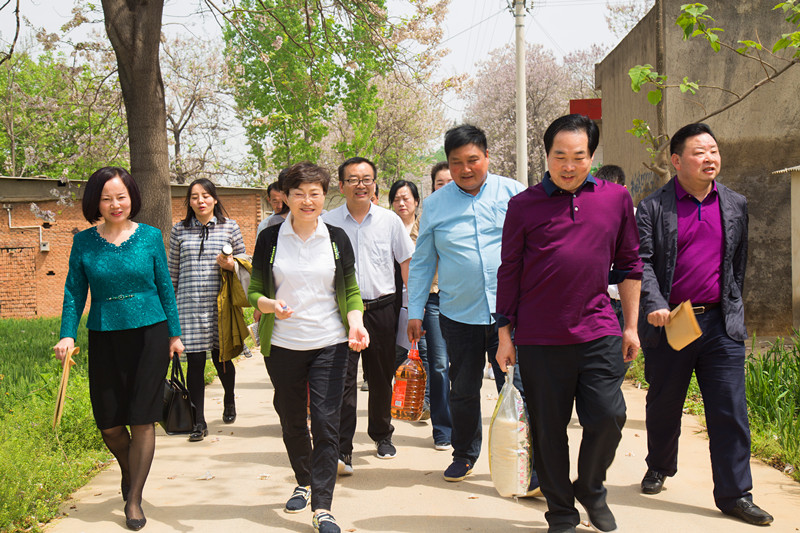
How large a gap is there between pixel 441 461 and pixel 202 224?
10.1 feet

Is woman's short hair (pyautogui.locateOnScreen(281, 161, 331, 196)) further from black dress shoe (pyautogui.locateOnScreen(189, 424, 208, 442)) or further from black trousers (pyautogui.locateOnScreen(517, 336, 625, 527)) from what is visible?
black dress shoe (pyautogui.locateOnScreen(189, 424, 208, 442))

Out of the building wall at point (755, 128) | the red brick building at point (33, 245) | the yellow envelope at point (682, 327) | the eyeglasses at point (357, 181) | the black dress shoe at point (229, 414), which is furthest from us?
the red brick building at point (33, 245)

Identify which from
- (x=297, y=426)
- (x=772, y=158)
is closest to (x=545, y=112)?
(x=772, y=158)

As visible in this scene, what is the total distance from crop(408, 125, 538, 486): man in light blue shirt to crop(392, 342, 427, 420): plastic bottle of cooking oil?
0.55m

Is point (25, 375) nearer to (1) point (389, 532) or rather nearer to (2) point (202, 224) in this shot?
(2) point (202, 224)

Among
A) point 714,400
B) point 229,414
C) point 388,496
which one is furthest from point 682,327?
point 229,414

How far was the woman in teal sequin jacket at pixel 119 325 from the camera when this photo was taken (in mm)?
4586

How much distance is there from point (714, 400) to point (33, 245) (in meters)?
24.2

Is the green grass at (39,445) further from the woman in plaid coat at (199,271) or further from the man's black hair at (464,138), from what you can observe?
the man's black hair at (464,138)

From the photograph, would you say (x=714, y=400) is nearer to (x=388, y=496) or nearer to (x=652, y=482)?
(x=652, y=482)

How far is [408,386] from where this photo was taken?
5.77m

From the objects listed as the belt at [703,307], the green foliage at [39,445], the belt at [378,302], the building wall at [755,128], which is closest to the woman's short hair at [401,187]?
the belt at [378,302]

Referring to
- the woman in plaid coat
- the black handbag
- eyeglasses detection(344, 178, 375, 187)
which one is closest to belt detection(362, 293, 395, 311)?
eyeglasses detection(344, 178, 375, 187)

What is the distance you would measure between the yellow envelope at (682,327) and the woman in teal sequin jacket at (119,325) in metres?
3.07
